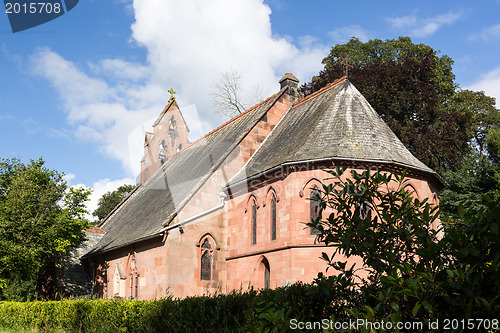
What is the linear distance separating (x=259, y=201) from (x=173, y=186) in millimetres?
7961

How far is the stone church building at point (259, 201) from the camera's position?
1662 centimetres

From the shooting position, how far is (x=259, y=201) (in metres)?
18.6

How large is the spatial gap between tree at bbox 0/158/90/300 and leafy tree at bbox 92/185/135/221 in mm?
39750

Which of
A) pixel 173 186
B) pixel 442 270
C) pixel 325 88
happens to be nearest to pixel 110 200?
pixel 173 186

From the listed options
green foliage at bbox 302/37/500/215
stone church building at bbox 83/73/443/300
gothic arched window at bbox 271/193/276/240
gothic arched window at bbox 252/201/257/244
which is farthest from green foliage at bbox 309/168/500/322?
green foliage at bbox 302/37/500/215

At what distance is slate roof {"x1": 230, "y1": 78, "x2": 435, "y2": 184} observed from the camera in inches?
656

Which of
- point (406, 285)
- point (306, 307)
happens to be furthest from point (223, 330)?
point (406, 285)

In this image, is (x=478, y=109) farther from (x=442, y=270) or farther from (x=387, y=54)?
(x=442, y=270)

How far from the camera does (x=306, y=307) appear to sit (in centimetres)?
545

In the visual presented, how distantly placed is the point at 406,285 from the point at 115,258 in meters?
21.8

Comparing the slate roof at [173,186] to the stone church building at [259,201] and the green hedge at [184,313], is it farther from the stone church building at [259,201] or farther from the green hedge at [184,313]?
the green hedge at [184,313]

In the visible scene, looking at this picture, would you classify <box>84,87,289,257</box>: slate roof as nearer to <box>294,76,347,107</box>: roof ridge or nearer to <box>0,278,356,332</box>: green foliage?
<box>294,76,347,107</box>: roof ridge

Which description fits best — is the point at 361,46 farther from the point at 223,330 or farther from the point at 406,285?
the point at 406,285

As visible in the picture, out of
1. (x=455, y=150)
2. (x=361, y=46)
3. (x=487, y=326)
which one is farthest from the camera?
(x=361, y=46)
